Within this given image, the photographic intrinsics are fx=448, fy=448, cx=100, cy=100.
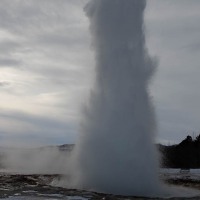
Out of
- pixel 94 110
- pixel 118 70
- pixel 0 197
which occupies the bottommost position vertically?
pixel 0 197

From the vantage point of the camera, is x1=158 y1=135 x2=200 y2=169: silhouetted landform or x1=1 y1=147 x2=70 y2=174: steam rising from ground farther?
x1=158 y1=135 x2=200 y2=169: silhouetted landform

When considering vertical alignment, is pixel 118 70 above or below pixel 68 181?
above

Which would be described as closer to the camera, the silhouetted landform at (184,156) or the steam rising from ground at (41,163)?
the steam rising from ground at (41,163)

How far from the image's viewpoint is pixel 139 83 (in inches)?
1022

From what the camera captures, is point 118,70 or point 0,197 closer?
point 0,197

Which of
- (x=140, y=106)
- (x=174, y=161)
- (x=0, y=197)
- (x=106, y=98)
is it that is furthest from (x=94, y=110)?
(x=174, y=161)

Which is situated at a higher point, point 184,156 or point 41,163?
point 184,156

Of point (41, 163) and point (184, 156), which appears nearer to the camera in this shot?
point (41, 163)

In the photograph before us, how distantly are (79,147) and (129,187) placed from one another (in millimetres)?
3967

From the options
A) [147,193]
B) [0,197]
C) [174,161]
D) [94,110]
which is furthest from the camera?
[174,161]

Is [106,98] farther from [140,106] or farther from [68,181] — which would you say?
[68,181]

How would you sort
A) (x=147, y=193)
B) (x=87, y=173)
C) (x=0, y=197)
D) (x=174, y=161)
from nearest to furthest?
A: (x=0, y=197) → (x=147, y=193) → (x=87, y=173) → (x=174, y=161)

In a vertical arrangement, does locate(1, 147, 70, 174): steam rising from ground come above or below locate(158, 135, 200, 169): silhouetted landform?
below

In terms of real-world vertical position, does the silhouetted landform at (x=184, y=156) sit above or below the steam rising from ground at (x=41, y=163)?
A: above
